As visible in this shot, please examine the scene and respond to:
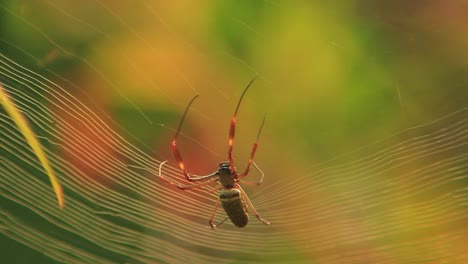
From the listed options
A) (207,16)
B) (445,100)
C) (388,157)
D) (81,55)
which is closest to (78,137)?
(81,55)

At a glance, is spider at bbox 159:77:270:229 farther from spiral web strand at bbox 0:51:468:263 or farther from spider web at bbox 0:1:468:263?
spiral web strand at bbox 0:51:468:263

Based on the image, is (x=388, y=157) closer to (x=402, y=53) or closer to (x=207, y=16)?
(x=402, y=53)

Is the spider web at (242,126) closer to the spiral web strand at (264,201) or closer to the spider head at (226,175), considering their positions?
the spiral web strand at (264,201)

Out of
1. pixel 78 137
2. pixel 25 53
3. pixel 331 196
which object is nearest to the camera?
pixel 25 53

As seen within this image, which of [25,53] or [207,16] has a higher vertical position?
[207,16]

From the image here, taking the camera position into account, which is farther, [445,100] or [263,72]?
[445,100]

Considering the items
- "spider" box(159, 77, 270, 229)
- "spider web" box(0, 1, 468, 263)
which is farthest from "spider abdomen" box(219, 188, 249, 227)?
"spider web" box(0, 1, 468, 263)

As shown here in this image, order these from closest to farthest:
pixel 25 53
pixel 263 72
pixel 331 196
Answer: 1. pixel 25 53
2. pixel 263 72
3. pixel 331 196
